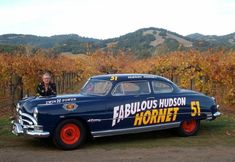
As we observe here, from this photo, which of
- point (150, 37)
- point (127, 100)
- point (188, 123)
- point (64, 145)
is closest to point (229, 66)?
point (188, 123)

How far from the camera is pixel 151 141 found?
10.6 meters

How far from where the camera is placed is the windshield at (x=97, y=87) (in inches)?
405

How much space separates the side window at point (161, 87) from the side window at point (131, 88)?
A: 0.69 ft

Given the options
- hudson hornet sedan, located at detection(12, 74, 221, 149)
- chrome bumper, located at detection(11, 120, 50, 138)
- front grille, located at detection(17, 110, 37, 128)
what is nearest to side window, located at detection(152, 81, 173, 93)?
hudson hornet sedan, located at detection(12, 74, 221, 149)

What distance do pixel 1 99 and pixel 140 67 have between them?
36.1ft

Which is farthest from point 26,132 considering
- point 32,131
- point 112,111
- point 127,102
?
point 127,102

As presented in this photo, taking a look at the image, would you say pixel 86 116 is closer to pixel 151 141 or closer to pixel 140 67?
pixel 151 141

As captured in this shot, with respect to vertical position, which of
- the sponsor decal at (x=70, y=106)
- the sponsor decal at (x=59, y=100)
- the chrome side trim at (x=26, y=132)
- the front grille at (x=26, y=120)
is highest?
the sponsor decal at (x=59, y=100)

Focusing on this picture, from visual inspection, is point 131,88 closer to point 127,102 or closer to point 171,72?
point 127,102

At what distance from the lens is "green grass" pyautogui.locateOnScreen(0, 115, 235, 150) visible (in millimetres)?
10052

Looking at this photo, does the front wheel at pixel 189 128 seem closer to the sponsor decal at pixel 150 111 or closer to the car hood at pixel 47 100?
the sponsor decal at pixel 150 111

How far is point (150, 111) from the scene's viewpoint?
1052 centimetres

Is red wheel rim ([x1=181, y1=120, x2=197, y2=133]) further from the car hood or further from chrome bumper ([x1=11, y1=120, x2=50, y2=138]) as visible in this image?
chrome bumper ([x1=11, y1=120, x2=50, y2=138])

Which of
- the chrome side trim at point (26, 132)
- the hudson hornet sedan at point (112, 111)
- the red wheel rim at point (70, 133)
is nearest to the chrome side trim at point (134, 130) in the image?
the hudson hornet sedan at point (112, 111)
